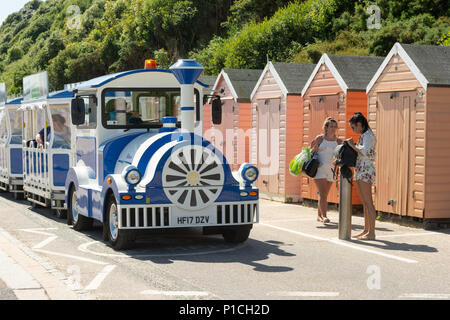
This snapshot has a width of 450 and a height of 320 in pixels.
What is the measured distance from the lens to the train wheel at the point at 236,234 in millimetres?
9594

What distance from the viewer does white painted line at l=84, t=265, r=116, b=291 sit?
22.8 ft

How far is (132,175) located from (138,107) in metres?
2.04

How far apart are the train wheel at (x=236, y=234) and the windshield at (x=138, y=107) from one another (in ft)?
6.75

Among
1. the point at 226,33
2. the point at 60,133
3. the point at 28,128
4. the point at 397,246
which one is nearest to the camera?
the point at 397,246

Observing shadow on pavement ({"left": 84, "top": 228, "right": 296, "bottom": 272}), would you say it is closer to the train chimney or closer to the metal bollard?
A: the metal bollard

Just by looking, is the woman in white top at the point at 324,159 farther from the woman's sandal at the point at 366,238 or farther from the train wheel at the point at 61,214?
the train wheel at the point at 61,214

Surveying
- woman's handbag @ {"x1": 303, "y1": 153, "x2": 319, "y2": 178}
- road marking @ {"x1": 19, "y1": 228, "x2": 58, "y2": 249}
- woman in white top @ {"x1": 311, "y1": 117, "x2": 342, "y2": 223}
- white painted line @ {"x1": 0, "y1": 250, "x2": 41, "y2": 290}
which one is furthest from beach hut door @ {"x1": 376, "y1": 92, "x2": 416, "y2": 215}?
white painted line @ {"x1": 0, "y1": 250, "x2": 41, "y2": 290}

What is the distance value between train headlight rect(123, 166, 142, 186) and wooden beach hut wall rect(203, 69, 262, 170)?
8.80 meters

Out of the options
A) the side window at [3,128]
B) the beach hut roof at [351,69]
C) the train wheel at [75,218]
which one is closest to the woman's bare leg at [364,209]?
the beach hut roof at [351,69]

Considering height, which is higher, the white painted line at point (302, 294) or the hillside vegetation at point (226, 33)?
the hillside vegetation at point (226, 33)

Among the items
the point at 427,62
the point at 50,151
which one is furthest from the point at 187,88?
the point at 50,151

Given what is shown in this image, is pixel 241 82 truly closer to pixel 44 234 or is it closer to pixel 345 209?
pixel 44 234

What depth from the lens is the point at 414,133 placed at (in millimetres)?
11266

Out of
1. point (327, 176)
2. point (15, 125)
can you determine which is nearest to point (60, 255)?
point (327, 176)
